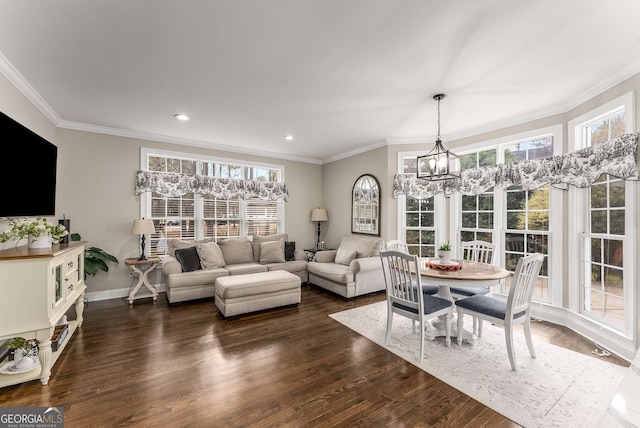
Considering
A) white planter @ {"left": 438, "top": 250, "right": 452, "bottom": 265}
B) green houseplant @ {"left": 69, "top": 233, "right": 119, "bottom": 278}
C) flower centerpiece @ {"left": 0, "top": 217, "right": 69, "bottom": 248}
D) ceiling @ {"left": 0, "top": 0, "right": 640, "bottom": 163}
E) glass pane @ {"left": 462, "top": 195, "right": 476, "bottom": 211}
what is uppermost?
ceiling @ {"left": 0, "top": 0, "right": 640, "bottom": 163}

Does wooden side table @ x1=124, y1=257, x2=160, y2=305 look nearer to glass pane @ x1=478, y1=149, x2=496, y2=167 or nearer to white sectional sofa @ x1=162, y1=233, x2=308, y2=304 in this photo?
white sectional sofa @ x1=162, y1=233, x2=308, y2=304

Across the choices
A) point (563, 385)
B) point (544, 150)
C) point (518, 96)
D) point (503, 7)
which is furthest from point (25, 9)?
point (544, 150)

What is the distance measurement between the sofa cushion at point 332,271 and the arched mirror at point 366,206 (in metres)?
0.98

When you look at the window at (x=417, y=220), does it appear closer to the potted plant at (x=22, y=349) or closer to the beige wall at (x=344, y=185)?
the beige wall at (x=344, y=185)

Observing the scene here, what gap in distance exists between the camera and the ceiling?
192 cm

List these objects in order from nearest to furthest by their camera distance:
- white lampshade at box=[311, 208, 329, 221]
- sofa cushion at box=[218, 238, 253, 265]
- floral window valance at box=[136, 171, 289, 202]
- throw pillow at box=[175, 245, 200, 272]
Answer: throw pillow at box=[175, 245, 200, 272] < floral window valance at box=[136, 171, 289, 202] < sofa cushion at box=[218, 238, 253, 265] < white lampshade at box=[311, 208, 329, 221]

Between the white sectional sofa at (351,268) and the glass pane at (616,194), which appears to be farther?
the white sectional sofa at (351,268)

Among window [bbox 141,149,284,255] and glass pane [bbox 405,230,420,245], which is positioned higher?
window [bbox 141,149,284,255]

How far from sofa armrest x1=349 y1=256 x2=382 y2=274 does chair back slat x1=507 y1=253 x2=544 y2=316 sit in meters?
2.21

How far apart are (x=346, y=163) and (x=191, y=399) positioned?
16.1 ft

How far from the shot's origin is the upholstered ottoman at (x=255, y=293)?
3.62 meters

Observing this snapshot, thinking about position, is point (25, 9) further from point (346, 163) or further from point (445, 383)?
point (346, 163)

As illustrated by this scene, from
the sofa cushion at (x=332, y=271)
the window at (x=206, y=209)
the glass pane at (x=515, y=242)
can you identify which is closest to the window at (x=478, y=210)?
the glass pane at (x=515, y=242)

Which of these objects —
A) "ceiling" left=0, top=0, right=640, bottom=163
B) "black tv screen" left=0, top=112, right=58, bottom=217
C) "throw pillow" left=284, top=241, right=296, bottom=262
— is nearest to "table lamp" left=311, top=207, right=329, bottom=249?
"throw pillow" left=284, top=241, right=296, bottom=262
